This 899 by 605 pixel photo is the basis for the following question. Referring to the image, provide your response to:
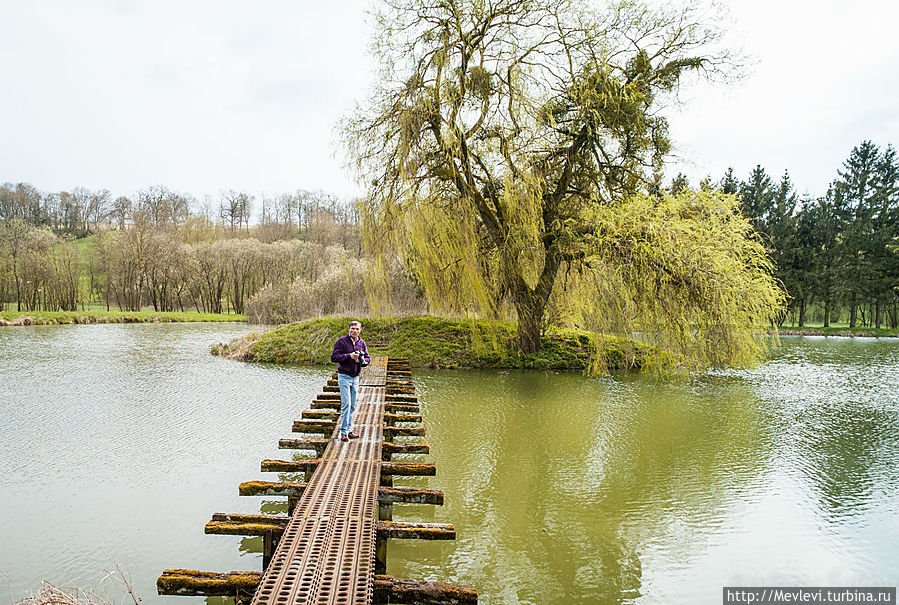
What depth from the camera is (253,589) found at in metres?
3.48

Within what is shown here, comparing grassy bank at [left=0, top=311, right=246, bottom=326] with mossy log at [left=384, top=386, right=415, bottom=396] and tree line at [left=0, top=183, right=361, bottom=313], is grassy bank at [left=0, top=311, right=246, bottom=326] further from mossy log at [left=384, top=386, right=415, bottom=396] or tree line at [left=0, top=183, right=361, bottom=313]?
mossy log at [left=384, top=386, right=415, bottom=396]

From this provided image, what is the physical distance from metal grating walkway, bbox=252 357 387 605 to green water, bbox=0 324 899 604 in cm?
66

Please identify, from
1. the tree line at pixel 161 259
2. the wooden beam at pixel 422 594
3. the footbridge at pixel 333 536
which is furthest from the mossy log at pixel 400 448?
the tree line at pixel 161 259

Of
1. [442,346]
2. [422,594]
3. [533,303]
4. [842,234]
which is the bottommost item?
[422,594]

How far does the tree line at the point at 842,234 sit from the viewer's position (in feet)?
117

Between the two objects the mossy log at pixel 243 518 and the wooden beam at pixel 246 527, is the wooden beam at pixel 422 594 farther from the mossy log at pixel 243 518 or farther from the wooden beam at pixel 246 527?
the mossy log at pixel 243 518

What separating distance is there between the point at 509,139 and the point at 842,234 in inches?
1350

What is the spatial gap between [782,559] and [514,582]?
2525 millimetres

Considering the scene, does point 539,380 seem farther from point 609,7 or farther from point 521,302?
point 609,7

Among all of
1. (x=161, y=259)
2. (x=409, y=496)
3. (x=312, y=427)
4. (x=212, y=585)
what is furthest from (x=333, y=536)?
(x=161, y=259)

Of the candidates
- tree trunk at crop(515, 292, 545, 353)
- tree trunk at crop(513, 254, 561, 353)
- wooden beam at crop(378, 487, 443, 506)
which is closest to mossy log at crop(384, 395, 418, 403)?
wooden beam at crop(378, 487, 443, 506)

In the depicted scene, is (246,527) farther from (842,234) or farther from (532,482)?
(842,234)

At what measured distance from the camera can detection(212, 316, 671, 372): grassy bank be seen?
642 inches

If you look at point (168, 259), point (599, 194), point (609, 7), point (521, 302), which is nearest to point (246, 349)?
point (521, 302)
